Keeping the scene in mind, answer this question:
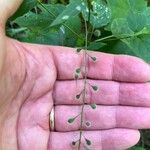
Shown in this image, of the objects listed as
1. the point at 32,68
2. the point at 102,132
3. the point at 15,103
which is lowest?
the point at 102,132

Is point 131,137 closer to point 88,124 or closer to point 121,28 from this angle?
point 88,124

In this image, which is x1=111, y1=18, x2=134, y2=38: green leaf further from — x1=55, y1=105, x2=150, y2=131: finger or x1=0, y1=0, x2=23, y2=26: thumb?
x1=55, y1=105, x2=150, y2=131: finger

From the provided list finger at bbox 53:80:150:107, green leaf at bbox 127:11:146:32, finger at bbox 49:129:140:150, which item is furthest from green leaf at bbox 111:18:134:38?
finger at bbox 49:129:140:150

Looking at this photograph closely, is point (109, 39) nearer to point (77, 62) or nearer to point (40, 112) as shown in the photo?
point (77, 62)

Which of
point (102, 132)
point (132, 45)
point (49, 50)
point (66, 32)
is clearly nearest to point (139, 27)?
point (132, 45)

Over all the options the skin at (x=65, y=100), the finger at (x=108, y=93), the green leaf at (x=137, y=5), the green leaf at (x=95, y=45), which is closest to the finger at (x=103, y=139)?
the skin at (x=65, y=100)

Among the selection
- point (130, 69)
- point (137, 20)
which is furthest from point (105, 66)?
point (137, 20)
